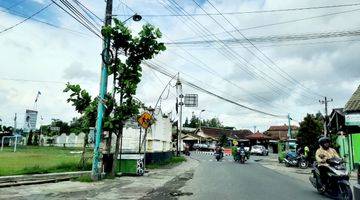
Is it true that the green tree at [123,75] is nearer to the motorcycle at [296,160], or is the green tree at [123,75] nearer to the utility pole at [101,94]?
the utility pole at [101,94]

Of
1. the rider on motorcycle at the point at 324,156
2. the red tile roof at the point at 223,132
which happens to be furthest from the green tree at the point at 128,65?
the red tile roof at the point at 223,132

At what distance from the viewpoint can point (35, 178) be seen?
1510 cm

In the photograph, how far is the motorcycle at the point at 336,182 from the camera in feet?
35.6

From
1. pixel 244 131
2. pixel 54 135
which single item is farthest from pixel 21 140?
pixel 244 131

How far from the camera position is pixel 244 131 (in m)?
115

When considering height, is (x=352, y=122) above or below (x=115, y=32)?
below

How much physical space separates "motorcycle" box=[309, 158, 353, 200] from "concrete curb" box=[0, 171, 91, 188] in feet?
30.8

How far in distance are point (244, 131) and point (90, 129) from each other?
99937 millimetres

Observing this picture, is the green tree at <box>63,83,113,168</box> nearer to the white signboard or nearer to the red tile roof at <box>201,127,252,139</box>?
the white signboard

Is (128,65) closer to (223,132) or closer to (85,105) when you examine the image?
(85,105)

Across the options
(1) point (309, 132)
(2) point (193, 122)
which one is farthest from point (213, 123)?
(1) point (309, 132)

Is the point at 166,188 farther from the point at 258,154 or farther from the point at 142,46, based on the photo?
the point at 258,154

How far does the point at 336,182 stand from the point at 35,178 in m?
10.1

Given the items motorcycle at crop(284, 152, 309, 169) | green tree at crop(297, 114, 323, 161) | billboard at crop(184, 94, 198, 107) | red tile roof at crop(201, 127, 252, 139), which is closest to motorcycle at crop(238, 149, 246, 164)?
motorcycle at crop(284, 152, 309, 169)
